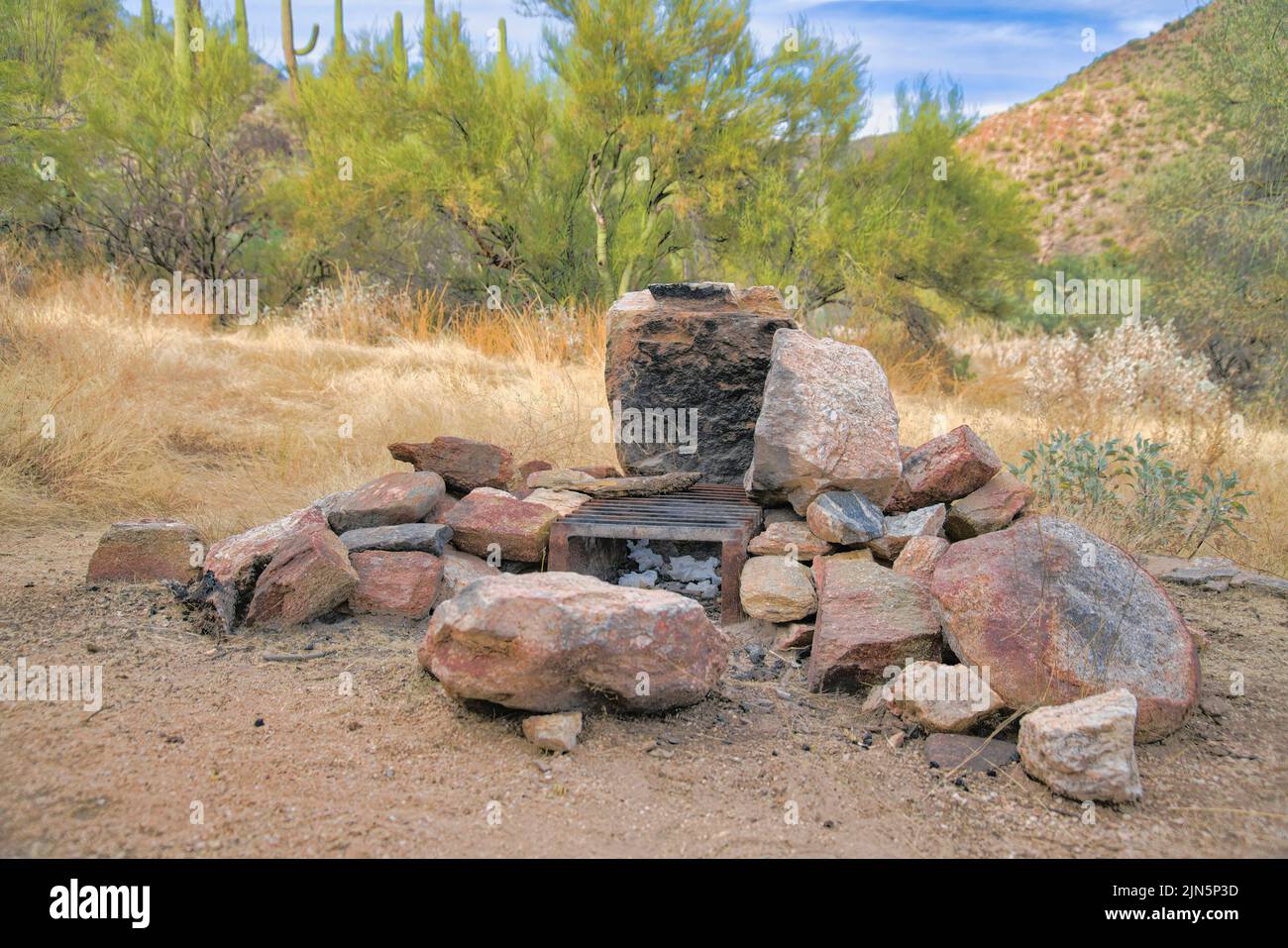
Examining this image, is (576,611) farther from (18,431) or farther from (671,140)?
(671,140)

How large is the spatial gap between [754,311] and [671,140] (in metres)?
6.55

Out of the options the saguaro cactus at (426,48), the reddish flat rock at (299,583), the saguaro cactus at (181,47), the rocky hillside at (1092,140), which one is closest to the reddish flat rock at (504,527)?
the reddish flat rock at (299,583)

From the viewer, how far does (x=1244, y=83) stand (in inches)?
388

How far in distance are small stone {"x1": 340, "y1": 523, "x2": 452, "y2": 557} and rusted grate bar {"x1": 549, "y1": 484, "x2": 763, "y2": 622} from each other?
1.51 ft

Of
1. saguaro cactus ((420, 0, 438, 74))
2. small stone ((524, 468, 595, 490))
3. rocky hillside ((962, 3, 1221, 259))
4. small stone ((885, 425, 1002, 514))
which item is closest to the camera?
small stone ((885, 425, 1002, 514))

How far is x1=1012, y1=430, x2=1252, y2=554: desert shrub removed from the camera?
414cm

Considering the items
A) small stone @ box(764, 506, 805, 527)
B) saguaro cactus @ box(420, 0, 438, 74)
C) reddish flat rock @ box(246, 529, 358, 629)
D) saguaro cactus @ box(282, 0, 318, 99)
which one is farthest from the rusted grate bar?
saguaro cactus @ box(282, 0, 318, 99)

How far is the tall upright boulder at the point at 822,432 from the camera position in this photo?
3.60 metres

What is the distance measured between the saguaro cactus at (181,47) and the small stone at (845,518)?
11.5 metres

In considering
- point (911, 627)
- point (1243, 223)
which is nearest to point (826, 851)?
point (911, 627)

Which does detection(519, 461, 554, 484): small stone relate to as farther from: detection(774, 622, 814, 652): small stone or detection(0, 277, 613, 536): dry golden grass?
detection(774, 622, 814, 652): small stone

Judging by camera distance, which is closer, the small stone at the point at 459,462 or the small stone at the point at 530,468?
the small stone at the point at 459,462

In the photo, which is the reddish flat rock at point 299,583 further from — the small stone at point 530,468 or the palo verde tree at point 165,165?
the palo verde tree at point 165,165

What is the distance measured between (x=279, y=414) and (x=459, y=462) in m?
3.09
